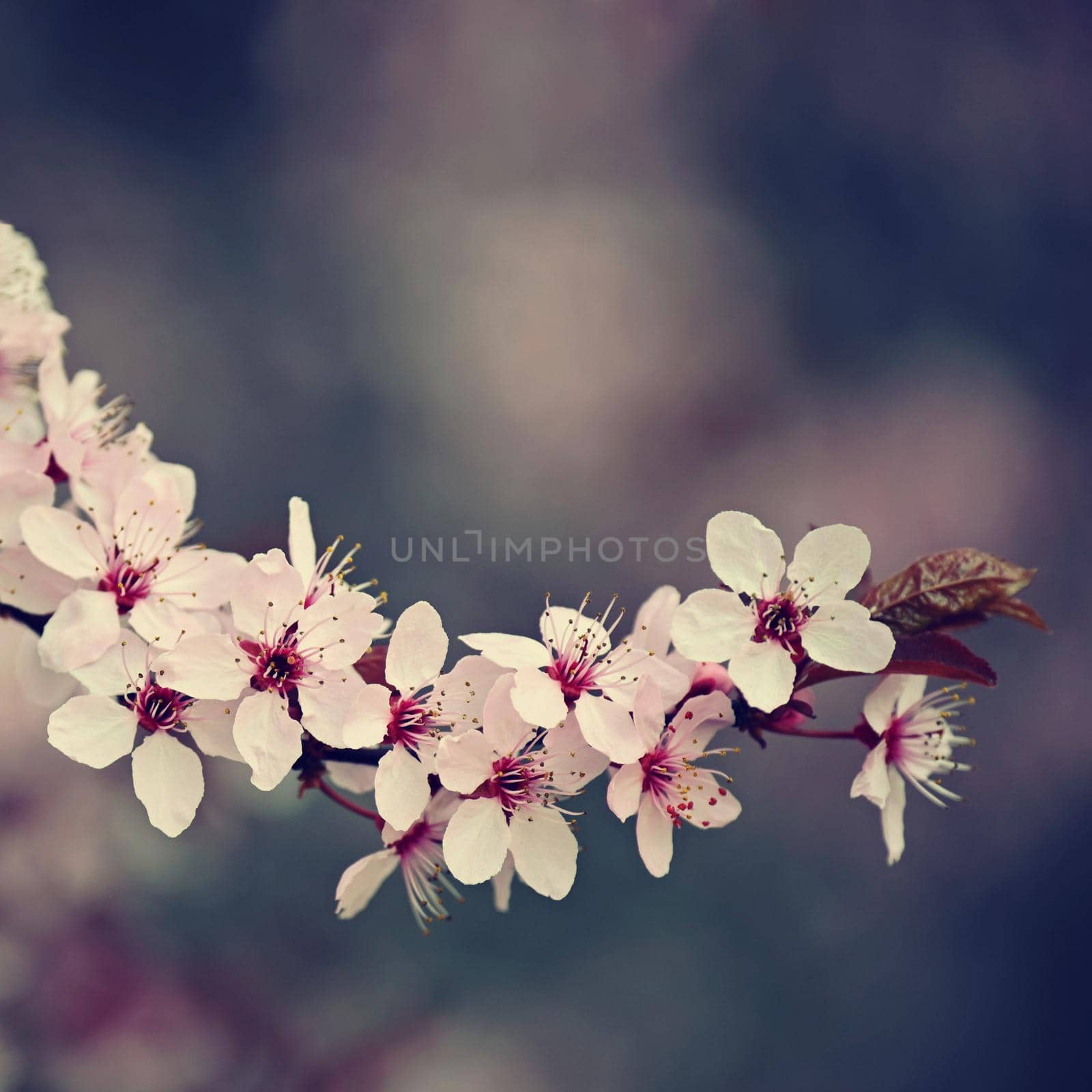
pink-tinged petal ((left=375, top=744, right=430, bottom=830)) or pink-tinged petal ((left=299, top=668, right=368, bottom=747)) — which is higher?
pink-tinged petal ((left=299, top=668, right=368, bottom=747))

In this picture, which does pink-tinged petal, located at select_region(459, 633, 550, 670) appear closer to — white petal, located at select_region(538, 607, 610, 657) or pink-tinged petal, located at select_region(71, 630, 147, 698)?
white petal, located at select_region(538, 607, 610, 657)

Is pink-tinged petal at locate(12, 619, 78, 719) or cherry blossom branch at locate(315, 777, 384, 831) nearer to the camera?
cherry blossom branch at locate(315, 777, 384, 831)

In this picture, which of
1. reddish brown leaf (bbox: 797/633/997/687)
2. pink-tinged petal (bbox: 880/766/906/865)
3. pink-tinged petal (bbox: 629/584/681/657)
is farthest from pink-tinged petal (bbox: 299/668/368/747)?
pink-tinged petal (bbox: 880/766/906/865)

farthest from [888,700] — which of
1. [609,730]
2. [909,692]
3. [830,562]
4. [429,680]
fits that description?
[429,680]

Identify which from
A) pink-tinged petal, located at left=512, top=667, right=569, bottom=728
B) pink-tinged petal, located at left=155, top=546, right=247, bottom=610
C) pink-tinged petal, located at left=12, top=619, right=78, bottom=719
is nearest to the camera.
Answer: pink-tinged petal, located at left=512, top=667, right=569, bottom=728

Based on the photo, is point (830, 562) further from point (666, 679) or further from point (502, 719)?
point (502, 719)

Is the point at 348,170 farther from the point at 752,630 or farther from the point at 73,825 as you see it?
the point at 752,630

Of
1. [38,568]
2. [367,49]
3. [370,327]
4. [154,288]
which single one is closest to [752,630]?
[38,568]
